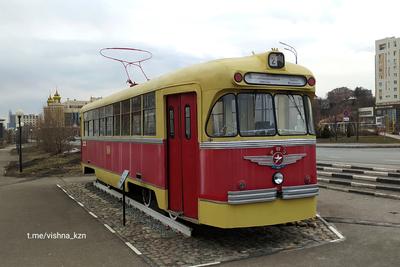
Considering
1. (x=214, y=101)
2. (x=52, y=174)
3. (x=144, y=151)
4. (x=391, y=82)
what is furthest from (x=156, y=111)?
(x=391, y=82)

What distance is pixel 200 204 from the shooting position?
23.1ft

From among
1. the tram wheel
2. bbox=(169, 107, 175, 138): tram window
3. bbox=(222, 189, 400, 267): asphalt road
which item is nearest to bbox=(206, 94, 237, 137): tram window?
bbox=(169, 107, 175, 138): tram window

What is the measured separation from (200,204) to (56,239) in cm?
292

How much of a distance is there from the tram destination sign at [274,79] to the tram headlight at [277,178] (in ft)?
4.77

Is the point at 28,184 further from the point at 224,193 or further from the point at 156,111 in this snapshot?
the point at 224,193

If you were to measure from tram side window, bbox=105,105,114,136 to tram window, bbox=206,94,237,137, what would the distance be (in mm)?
5995

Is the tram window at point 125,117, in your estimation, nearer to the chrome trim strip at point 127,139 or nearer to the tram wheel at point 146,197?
the chrome trim strip at point 127,139

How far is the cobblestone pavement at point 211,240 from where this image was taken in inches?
263

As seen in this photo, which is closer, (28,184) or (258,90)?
(258,90)

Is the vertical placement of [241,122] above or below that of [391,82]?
below

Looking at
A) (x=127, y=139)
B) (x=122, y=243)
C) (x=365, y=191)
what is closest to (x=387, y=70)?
(x=365, y=191)

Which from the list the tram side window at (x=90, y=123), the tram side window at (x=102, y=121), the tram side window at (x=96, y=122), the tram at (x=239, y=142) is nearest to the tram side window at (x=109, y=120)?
the tram side window at (x=102, y=121)

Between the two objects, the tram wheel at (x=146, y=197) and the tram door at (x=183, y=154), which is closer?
the tram door at (x=183, y=154)

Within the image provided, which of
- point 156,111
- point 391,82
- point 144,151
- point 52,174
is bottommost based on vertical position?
point 52,174
